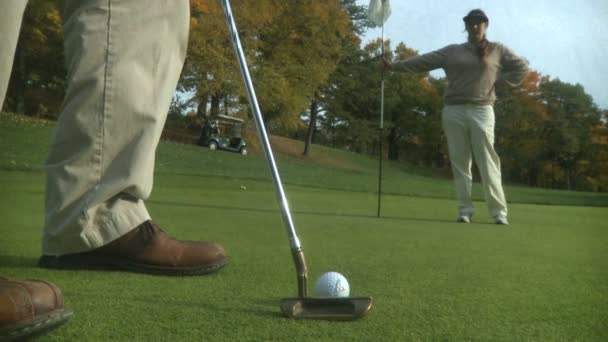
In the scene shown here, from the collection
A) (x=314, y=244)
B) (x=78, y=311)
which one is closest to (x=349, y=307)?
(x=78, y=311)

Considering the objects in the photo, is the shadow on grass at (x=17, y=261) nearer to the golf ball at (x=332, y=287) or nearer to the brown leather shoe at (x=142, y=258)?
the brown leather shoe at (x=142, y=258)

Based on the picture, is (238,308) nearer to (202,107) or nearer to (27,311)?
(27,311)

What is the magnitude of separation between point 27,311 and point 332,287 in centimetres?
72

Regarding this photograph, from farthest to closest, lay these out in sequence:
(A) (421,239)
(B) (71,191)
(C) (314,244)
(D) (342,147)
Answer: (D) (342,147)
(A) (421,239)
(C) (314,244)
(B) (71,191)

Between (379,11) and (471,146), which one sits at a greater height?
(379,11)

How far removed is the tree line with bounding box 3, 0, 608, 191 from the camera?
15047 millimetres

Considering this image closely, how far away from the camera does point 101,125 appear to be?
1.88 m

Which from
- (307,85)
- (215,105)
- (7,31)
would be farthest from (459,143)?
(215,105)

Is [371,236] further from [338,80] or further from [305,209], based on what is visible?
[338,80]

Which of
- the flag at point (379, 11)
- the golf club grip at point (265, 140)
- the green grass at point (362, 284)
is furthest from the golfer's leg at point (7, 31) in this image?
the flag at point (379, 11)

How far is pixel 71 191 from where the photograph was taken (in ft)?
6.09

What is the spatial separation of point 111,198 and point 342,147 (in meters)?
22.6

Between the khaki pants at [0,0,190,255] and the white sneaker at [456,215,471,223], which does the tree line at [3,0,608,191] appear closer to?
the white sneaker at [456,215,471,223]

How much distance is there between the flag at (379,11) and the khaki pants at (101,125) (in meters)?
4.58
